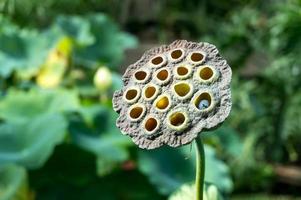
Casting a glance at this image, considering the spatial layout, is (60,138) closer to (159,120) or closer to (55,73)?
(55,73)

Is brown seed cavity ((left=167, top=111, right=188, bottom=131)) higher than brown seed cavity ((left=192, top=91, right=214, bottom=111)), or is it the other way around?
brown seed cavity ((left=192, top=91, right=214, bottom=111))

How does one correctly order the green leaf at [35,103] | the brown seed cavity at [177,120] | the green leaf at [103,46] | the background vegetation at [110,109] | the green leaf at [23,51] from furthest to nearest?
the green leaf at [103,46] → the green leaf at [23,51] → the green leaf at [35,103] → the background vegetation at [110,109] → the brown seed cavity at [177,120]

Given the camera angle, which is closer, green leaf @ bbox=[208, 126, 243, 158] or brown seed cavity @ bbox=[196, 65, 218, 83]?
brown seed cavity @ bbox=[196, 65, 218, 83]

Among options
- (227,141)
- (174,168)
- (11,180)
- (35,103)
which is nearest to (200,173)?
(11,180)

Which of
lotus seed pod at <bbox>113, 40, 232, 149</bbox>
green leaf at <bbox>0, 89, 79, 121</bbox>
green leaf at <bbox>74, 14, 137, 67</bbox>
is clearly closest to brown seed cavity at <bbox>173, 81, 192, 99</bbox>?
lotus seed pod at <bbox>113, 40, 232, 149</bbox>

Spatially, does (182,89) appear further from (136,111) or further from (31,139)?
(31,139)

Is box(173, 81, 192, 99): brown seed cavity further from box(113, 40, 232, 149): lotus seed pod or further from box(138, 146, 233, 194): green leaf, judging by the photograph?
box(138, 146, 233, 194): green leaf

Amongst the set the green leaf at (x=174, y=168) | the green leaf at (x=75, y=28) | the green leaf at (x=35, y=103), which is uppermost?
the green leaf at (x=75, y=28)

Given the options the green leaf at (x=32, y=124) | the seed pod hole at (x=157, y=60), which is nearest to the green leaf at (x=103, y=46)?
the green leaf at (x=32, y=124)

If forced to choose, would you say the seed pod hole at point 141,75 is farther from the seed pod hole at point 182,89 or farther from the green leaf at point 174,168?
the green leaf at point 174,168
